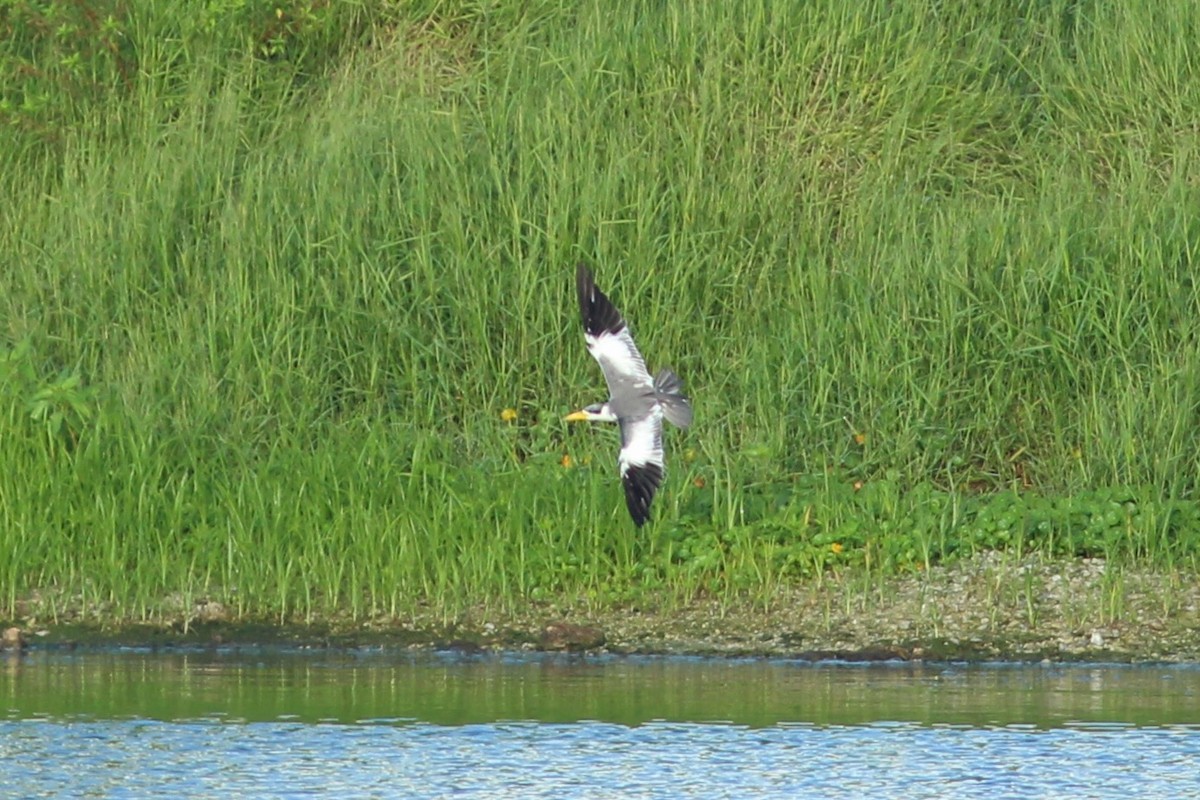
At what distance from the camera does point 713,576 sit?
337 inches

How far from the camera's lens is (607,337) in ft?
28.1

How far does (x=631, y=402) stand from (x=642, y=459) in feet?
0.85

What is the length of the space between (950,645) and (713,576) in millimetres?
988

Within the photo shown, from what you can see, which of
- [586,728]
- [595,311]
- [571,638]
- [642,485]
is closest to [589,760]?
[586,728]

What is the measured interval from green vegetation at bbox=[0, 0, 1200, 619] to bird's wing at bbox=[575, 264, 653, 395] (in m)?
0.52

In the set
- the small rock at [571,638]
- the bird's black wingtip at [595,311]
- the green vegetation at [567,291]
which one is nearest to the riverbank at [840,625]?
the small rock at [571,638]

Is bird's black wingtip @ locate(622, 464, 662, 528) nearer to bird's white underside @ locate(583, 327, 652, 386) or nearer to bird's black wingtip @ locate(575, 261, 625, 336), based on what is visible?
bird's white underside @ locate(583, 327, 652, 386)

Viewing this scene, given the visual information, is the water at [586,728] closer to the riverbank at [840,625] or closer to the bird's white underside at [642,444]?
the riverbank at [840,625]

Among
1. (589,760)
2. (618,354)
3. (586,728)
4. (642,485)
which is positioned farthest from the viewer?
(618,354)

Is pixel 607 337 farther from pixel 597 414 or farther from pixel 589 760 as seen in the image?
pixel 589 760

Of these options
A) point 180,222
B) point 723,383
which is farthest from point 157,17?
point 723,383

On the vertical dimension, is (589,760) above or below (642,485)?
below

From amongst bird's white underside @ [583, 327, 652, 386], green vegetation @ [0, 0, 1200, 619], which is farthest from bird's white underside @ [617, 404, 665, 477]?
green vegetation @ [0, 0, 1200, 619]

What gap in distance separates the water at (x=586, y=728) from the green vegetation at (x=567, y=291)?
2.71 feet
